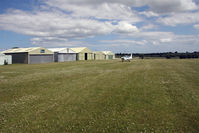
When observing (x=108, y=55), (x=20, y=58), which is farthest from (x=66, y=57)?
(x=108, y=55)

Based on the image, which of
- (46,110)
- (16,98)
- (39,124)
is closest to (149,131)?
(39,124)

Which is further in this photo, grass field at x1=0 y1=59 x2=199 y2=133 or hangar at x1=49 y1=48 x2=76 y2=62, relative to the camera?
hangar at x1=49 y1=48 x2=76 y2=62

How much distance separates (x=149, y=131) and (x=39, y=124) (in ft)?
15.8

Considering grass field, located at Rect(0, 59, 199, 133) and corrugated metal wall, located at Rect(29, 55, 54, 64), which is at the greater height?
corrugated metal wall, located at Rect(29, 55, 54, 64)

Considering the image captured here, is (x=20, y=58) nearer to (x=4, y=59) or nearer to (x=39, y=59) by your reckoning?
(x=4, y=59)

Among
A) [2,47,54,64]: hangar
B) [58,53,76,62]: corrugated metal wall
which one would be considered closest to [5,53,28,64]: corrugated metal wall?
[2,47,54,64]: hangar

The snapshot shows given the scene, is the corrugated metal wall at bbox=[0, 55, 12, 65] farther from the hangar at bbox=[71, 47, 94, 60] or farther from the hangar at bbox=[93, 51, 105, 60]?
the hangar at bbox=[93, 51, 105, 60]

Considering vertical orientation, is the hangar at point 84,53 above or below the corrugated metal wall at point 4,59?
above

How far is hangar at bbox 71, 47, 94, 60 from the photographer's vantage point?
3120 inches

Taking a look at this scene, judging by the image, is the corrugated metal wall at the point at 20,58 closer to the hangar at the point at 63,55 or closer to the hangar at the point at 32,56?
the hangar at the point at 32,56

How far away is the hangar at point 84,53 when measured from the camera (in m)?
79.2

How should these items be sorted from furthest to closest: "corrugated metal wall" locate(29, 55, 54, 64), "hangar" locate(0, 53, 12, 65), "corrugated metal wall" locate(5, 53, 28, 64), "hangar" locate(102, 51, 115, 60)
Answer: "hangar" locate(102, 51, 115, 60)
"corrugated metal wall" locate(29, 55, 54, 64)
"corrugated metal wall" locate(5, 53, 28, 64)
"hangar" locate(0, 53, 12, 65)

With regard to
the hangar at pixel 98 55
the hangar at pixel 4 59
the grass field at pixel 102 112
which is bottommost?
the grass field at pixel 102 112

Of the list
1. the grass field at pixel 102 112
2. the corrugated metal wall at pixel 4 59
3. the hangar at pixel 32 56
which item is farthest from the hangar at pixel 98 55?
the grass field at pixel 102 112
